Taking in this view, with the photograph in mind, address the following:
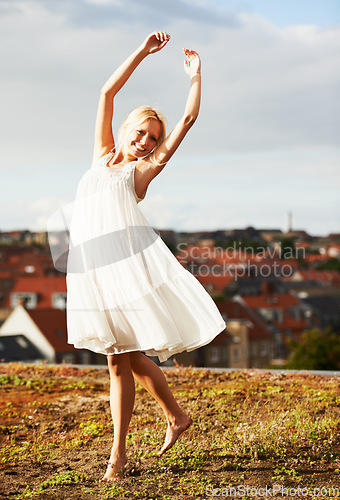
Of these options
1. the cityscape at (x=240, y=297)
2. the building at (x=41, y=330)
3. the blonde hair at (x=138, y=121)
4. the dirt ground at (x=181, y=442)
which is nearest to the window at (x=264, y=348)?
the cityscape at (x=240, y=297)

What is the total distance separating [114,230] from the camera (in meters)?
3.71

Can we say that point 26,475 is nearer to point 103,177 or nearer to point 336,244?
point 103,177

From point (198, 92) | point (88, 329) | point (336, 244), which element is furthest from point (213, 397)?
point (336, 244)

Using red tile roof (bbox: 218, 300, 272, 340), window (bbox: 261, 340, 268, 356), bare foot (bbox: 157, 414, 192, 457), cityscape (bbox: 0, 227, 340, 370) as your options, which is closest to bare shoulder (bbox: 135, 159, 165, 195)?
bare foot (bbox: 157, 414, 192, 457)

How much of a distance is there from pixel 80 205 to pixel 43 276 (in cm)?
4587

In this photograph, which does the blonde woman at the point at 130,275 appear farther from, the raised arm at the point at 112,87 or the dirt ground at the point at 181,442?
the dirt ground at the point at 181,442

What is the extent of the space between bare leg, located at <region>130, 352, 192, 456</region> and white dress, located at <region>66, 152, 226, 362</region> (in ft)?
0.37

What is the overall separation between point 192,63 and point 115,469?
2.43 m

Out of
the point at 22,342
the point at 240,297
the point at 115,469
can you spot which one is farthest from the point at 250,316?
the point at 115,469

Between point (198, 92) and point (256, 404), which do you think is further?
point (256, 404)

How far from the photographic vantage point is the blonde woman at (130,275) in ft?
11.7

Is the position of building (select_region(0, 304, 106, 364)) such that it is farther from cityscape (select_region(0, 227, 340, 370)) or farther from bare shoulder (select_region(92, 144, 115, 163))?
bare shoulder (select_region(92, 144, 115, 163))

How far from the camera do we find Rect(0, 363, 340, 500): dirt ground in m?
3.46

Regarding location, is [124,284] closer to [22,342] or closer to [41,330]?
[22,342]
